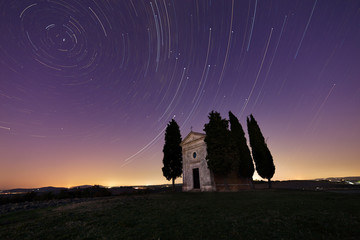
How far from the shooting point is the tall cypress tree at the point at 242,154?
91.5 feet

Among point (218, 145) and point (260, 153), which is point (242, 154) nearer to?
point (260, 153)

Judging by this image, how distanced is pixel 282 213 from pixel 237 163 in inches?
707

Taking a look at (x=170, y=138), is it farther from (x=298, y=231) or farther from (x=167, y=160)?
(x=298, y=231)

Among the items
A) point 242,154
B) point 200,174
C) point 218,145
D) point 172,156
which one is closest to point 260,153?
point 242,154

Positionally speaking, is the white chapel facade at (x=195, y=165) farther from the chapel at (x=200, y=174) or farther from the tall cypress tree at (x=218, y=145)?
the tall cypress tree at (x=218, y=145)

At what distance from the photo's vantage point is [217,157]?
2662cm

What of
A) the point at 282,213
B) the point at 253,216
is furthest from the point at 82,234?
the point at 282,213

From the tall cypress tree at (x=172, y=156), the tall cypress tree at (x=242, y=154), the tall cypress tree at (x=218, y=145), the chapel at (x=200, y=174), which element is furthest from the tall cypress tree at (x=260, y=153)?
the tall cypress tree at (x=172, y=156)

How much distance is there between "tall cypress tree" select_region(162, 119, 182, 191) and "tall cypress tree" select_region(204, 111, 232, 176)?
9815 millimetres

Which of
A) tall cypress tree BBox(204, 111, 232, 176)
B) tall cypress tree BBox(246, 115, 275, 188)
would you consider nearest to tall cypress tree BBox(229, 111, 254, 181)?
tall cypress tree BBox(246, 115, 275, 188)

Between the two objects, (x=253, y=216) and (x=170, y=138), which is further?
(x=170, y=138)

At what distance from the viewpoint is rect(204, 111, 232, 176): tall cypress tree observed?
26328mm

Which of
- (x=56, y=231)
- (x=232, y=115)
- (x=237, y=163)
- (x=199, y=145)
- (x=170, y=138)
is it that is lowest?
(x=56, y=231)

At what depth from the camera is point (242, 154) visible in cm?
2930
